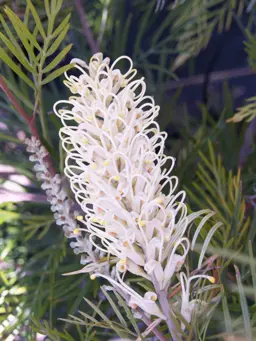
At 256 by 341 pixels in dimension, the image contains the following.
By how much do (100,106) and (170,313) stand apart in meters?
0.09

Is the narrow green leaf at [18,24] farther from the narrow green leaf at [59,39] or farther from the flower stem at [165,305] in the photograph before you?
the flower stem at [165,305]

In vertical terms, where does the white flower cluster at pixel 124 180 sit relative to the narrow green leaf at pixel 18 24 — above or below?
below

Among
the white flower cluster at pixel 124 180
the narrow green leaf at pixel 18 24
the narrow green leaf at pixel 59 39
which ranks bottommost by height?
the white flower cluster at pixel 124 180

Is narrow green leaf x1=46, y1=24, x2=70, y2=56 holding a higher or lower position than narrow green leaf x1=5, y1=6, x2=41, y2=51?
lower

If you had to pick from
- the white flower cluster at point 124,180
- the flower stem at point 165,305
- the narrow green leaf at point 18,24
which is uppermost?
the narrow green leaf at point 18,24

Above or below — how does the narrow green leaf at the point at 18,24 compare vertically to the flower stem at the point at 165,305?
above

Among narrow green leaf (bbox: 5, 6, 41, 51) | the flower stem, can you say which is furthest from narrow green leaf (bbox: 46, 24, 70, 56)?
the flower stem

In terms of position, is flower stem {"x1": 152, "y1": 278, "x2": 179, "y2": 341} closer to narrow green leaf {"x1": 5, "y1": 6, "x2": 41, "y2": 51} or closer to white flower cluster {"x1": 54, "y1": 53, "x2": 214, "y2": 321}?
white flower cluster {"x1": 54, "y1": 53, "x2": 214, "y2": 321}

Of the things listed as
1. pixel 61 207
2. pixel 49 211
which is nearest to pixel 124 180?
pixel 61 207

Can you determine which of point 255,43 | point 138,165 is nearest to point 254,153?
point 255,43

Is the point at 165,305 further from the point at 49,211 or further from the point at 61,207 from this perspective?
the point at 49,211

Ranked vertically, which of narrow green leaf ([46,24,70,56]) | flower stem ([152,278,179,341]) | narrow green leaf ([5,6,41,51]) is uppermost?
narrow green leaf ([5,6,41,51])

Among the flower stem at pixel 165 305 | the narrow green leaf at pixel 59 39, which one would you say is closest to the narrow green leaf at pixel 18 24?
the narrow green leaf at pixel 59 39

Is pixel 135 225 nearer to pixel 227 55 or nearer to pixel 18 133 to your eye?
pixel 18 133
